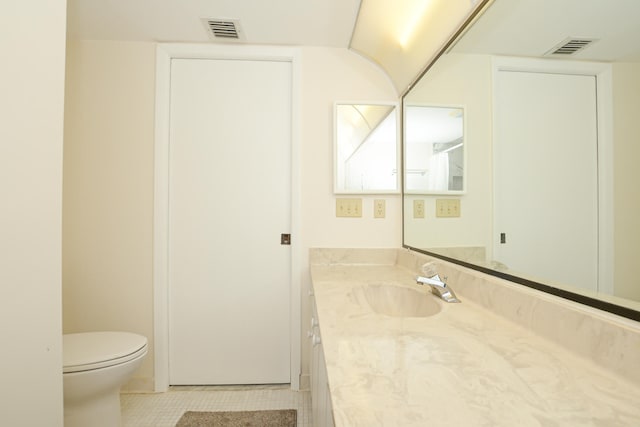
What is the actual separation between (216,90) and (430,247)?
5.22 ft

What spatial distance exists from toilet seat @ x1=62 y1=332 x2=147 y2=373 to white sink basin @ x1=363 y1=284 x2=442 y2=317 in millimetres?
1122

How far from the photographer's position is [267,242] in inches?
67.8

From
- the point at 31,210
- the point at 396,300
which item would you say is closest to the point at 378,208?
the point at 396,300

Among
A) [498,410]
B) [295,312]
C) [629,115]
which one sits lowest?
[295,312]

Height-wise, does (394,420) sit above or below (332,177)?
below

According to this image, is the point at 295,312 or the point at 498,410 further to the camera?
the point at 295,312

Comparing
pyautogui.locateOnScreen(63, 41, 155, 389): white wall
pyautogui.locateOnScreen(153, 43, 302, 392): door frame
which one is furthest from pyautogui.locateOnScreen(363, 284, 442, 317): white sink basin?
pyautogui.locateOnScreen(63, 41, 155, 389): white wall

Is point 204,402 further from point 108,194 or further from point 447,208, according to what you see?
point 447,208

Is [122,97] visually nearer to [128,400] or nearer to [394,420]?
[128,400]

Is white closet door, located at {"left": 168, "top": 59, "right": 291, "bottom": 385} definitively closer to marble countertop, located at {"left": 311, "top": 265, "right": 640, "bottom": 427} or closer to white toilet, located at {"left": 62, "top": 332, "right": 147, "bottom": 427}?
white toilet, located at {"left": 62, "top": 332, "right": 147, "bottom": 427}

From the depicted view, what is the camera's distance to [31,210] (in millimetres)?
811

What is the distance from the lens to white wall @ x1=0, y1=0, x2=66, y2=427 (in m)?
0.74

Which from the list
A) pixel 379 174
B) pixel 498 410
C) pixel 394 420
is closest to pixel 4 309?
pixel 394 420

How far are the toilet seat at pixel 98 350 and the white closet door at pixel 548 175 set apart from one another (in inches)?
62.9
